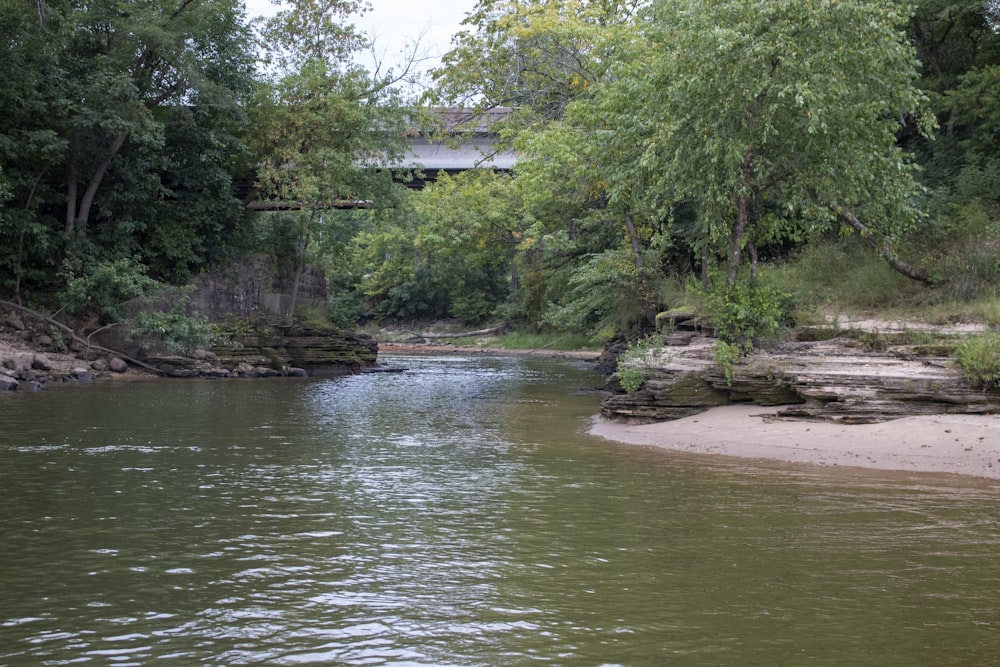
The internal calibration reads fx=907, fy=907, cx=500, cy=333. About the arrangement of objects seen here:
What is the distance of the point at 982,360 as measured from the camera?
1200cm

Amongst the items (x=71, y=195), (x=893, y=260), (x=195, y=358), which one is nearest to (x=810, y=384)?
(x=893, y=260)

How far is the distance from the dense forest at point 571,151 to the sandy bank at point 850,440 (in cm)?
218

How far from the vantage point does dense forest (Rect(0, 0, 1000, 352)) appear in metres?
14.9

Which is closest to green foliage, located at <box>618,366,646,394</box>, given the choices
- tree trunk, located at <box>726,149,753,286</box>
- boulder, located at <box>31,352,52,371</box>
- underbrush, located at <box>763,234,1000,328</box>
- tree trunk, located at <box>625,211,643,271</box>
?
tree trunk, located at <box>726,149,753,286</box>

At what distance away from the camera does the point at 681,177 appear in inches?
624

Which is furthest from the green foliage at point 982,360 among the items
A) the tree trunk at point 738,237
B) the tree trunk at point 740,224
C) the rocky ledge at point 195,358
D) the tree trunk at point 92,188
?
the tree trunk at point 92,188

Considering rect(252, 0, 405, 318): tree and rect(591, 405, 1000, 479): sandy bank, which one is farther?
rect(252, 0, 405, 318): tree

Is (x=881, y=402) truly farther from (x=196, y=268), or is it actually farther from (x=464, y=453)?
(x=196, y=268)

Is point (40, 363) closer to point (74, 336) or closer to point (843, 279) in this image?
point (74, 336)

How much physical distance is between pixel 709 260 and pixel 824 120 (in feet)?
20.7

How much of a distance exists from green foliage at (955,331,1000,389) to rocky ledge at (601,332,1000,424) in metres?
0.13

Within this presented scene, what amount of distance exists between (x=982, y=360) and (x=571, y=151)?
1139cm

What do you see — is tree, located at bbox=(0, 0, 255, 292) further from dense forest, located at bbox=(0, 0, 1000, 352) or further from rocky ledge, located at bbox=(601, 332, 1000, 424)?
rocky ledge, located at bbox=(601, 332, 1000, 424)

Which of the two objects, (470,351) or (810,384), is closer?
(810,384)
